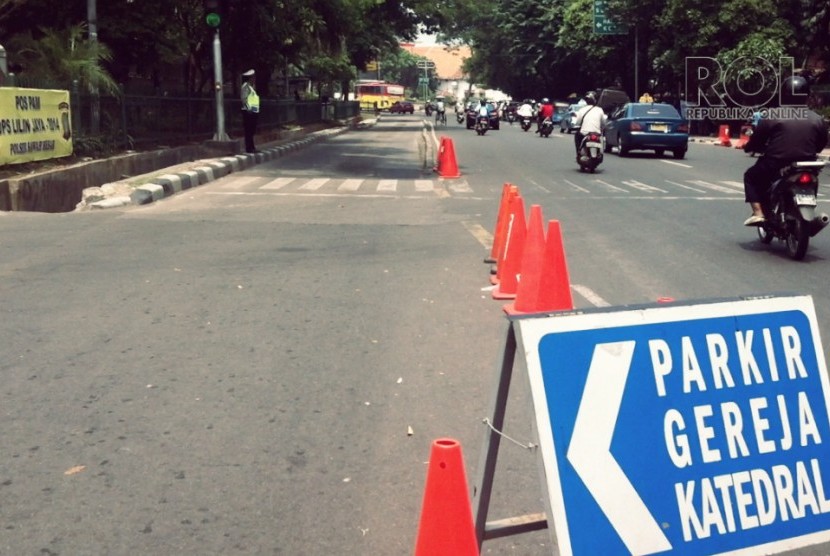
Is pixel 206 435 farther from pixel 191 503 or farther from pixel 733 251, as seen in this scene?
pixel 733 251

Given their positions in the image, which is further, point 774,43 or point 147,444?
point 774,43

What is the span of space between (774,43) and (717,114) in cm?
390

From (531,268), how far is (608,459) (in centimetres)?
391

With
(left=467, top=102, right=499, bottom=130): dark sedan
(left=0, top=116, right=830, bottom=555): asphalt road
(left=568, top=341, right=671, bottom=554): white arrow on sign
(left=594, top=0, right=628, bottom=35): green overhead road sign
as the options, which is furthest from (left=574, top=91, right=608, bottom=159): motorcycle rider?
(left=594, top=0, right=628, bottom=35): green overhead road sign

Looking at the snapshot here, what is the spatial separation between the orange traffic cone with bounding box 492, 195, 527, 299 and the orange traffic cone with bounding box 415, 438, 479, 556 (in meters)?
4.66

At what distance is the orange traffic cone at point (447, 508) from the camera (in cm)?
266

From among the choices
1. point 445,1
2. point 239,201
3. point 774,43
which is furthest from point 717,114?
point 239,201

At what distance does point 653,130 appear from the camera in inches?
982

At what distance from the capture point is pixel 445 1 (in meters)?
48.7

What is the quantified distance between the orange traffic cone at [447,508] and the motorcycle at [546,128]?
36592 mm

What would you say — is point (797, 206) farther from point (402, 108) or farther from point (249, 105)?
point (402, 108)

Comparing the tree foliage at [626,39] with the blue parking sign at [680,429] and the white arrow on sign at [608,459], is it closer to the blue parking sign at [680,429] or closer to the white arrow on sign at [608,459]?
the blue parking sign at [680,429]

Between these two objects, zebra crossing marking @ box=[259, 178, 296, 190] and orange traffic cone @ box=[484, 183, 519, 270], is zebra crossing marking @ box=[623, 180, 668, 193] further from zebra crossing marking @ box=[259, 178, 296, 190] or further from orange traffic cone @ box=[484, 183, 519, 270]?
orange traffic cone @ box=[484, 183, 519, 270]

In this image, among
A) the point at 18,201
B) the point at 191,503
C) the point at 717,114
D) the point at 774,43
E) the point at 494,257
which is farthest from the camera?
the point at 717,114
